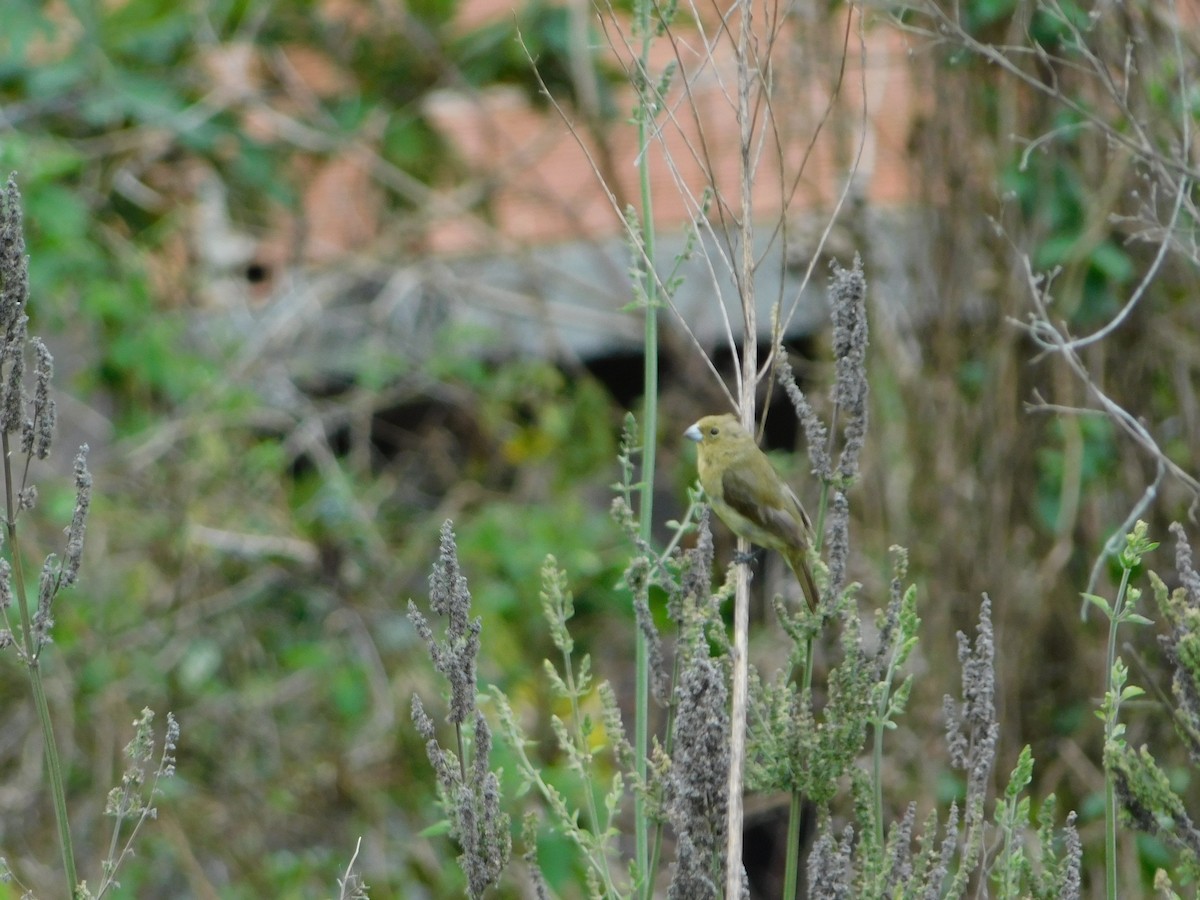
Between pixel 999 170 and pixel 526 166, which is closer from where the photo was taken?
pixel 999 170

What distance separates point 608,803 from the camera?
2.30m

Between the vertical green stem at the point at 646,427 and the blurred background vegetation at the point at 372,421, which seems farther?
the blurred background vegetation at the point at 372,421

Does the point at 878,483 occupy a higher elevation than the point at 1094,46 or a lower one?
lower

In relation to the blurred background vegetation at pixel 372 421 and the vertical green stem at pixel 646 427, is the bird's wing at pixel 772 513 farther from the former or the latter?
the blurred background vegetation at pixel 372 421

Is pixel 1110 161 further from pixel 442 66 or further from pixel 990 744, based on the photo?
pixel 990 744

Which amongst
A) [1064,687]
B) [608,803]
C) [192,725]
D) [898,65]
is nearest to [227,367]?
[192,725]

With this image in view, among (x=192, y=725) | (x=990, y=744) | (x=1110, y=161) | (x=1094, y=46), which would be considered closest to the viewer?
(x=990, y=744)

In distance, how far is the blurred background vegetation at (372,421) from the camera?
6152mm

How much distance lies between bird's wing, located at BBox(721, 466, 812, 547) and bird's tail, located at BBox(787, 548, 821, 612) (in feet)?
0.10

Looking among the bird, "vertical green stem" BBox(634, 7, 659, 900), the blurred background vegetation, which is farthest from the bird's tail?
the blurred background vegetation

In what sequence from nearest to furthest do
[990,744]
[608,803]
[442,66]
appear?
[990,744], [608,803], [442,66]

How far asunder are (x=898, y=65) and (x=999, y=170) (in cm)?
116

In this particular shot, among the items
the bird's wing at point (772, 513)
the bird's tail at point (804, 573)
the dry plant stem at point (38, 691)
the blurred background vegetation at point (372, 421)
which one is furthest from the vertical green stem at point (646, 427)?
the blurred background vegetation at point (372, 421)

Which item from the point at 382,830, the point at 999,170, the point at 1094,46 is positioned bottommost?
the point at 382,830
